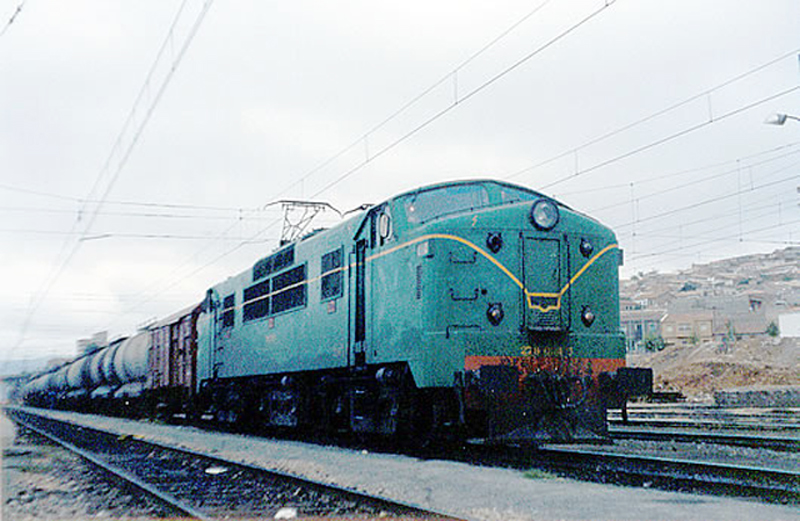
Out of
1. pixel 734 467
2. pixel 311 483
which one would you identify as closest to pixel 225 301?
pixel 311 483

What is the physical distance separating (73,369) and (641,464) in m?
35.7

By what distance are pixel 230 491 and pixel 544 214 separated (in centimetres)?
521

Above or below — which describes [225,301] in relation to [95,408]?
above

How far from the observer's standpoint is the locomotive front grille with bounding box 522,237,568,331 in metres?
10.3

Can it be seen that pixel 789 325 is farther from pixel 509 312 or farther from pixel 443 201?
pixel 509 312

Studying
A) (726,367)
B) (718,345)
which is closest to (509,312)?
(726,367)

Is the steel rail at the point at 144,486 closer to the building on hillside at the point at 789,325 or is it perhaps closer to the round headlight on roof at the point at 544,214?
the round headlight on roof at the point at 544,214

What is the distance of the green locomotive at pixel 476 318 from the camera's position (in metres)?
9.88

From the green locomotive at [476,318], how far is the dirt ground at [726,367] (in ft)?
79.9

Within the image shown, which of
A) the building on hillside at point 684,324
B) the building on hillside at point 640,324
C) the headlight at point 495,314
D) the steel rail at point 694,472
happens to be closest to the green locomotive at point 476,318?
the headlight at point 495,314

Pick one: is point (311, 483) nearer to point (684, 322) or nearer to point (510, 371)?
point (510, 371)

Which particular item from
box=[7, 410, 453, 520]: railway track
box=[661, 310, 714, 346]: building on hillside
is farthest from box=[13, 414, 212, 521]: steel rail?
box=[661, 310, 714, 346]: building on hillside

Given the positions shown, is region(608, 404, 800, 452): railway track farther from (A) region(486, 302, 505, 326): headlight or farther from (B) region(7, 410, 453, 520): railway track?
(B) region(7, 410, 453, 520): railway track

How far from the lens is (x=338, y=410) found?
12883 millimetres
